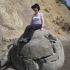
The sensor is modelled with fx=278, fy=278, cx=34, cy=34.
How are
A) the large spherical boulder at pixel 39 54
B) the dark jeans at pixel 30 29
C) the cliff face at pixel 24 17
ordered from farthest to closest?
the cliff face at pixel 24 17 < the dark jeans at pixel 30 29 < the large spherical boulder at pixel 39 54

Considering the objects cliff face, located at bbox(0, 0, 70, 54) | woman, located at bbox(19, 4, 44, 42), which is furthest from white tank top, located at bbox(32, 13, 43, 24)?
cliff face, located at bbox(0, 0, 70, 54)

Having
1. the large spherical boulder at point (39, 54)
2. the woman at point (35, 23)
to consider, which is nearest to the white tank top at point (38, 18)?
the woman at point (35, 23)

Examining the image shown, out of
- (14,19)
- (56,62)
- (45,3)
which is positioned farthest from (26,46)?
(45,3)

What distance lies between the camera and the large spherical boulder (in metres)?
8.60

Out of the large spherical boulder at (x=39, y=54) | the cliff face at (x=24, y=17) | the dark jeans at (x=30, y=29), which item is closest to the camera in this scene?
the large spherical boulder at (x=39, y=54)

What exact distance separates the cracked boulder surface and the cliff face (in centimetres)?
346

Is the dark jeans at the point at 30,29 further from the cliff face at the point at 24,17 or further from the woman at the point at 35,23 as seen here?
the cliff face at the point at 24,17

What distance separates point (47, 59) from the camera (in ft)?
28.5

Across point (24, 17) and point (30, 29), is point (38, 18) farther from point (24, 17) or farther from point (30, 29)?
point (24, 17)

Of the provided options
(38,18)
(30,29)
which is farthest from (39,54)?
(38,18)

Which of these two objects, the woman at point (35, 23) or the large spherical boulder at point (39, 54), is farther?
the woman at point (35, 23)

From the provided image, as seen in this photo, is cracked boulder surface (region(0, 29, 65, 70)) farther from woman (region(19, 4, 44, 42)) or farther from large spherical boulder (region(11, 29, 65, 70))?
woman (region(19, 4, 44, 42))

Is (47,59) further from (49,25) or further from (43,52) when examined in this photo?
(49,25)

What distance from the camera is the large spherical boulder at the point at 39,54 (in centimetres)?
860
